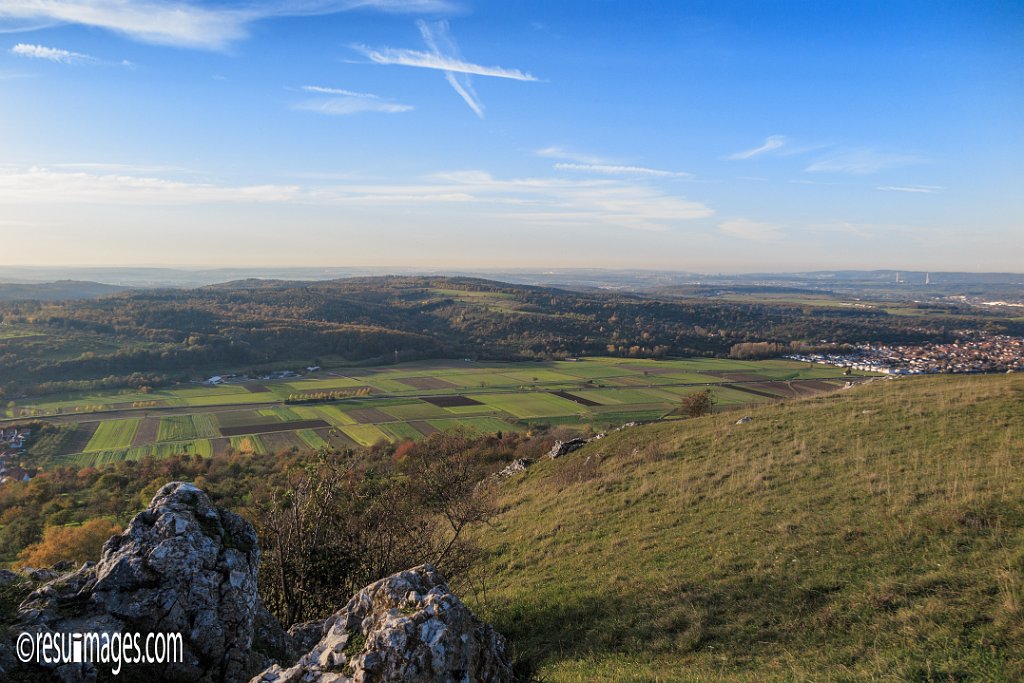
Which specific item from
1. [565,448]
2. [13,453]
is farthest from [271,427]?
[565,448]

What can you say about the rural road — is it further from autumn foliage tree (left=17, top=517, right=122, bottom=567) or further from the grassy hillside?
the grassy hillside

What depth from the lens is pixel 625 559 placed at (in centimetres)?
1310

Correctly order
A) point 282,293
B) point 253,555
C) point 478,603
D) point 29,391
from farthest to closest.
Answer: point 282,293 → point 29,391 → point 478,603 → point 253,555

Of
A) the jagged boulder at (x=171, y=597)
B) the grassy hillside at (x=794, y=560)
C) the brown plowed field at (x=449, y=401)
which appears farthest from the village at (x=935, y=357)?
the jagged boulder at (x=171, y=597)

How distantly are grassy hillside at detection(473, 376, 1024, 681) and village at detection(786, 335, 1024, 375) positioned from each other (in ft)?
225

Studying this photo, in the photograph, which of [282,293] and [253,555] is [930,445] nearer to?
[253,555]

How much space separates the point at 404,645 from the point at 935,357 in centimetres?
11059

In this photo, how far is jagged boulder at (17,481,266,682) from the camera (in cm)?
666

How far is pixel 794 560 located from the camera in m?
10.9

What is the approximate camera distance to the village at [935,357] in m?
75.6

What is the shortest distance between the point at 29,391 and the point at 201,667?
89920 mm

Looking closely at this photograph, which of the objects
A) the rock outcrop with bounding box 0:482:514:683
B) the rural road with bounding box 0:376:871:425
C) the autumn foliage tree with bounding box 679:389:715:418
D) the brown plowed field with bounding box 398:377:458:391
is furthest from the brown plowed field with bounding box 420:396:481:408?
the rock outcrop with bounding box 0:482:514:683

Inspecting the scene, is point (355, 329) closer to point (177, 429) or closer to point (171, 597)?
point (177, 429)

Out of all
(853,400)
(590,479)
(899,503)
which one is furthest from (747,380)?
(899,503)
